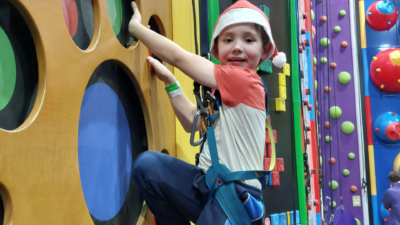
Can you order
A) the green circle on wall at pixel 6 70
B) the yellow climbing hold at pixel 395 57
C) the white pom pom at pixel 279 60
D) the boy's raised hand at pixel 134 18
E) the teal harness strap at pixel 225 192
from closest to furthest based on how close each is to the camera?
the green circle on wall at pixel 6 70, the teal harness strap at pixel 225 192, the boy's raised hand at pixel 134 18, the white pom pom at pixel 279 60, the yellow climbing hold at pixel 395 57

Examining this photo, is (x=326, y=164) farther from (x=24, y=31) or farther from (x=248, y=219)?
(x=24, y=31)

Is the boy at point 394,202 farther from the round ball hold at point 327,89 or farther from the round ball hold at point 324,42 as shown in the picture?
the round ball hold at point 324,42

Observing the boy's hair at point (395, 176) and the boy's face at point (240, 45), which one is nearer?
the boy's face at point (240, 45)

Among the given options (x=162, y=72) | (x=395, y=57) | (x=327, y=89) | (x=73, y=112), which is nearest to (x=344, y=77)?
(x=327, y=89)

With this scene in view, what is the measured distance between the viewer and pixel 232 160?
4.27 feet

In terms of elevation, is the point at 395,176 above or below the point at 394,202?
above

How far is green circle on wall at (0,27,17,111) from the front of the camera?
106cm

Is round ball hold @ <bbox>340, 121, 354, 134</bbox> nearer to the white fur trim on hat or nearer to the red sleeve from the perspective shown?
the white fur trim on hat

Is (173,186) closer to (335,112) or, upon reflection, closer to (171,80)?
(171,80)

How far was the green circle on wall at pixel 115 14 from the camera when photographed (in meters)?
1.62

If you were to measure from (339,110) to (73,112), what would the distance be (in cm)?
500

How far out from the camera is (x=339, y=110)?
569 cm

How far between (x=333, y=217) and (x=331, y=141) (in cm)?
111

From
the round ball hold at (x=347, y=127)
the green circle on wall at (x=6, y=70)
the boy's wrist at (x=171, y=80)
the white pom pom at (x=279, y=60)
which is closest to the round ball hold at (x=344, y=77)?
the round ball hold at (x=347, y=127)
